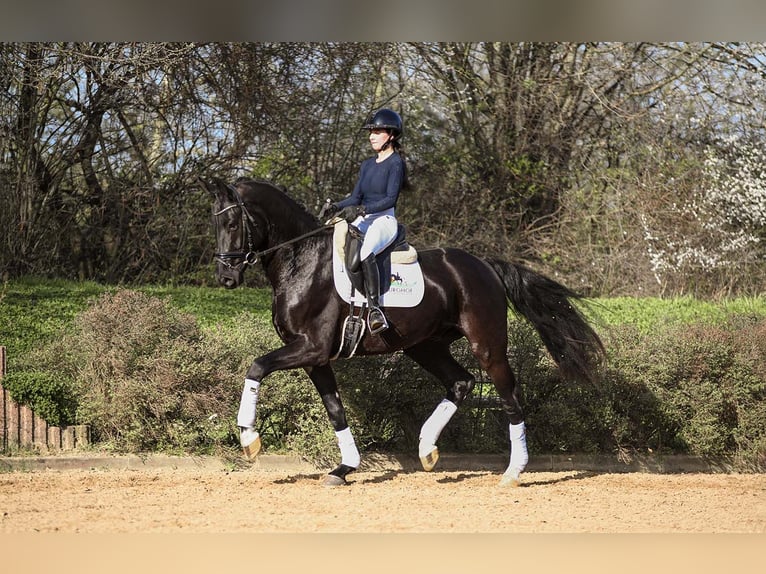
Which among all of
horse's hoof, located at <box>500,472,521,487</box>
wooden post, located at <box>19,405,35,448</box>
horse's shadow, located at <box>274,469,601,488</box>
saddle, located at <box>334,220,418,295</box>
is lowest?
horse's shadow, located at <box>274,469,601,488</box>

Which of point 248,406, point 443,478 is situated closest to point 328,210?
point 248,406

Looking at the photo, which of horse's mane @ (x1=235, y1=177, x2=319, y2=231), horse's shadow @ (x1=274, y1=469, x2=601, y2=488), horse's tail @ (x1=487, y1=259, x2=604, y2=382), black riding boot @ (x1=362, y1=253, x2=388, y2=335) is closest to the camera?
black riding boot @ (x1=362, y1=253, x2=388, y2=335)

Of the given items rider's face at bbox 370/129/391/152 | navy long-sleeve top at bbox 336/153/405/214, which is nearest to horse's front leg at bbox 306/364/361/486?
navy long-sleeve top at bbox 336/153/405/214

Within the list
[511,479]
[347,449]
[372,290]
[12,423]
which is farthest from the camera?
[12,423]

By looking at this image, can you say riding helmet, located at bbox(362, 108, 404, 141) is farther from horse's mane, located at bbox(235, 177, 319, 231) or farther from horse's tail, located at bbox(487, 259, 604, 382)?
horse's tail, located at bbox(487, 259, 604, 382)

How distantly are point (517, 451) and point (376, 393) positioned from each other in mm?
1433

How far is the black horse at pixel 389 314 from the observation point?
7.80 meters

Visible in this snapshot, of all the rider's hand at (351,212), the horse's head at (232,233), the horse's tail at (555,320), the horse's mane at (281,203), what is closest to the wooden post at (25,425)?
the horse's head at (232,233)

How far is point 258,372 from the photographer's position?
7.64 m

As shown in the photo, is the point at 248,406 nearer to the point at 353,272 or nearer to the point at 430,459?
the point at 353,272

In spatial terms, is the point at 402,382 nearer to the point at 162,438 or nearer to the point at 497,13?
the point at 162,438

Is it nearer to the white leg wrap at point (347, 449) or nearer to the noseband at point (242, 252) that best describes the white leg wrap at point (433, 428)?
the white leg wrap at point (347, 449)

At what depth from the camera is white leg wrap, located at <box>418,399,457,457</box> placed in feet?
27.4

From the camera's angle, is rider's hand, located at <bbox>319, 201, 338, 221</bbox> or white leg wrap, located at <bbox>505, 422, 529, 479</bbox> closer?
rider's hand, located at <bbox>319, 201, 338, 221</bbox>
